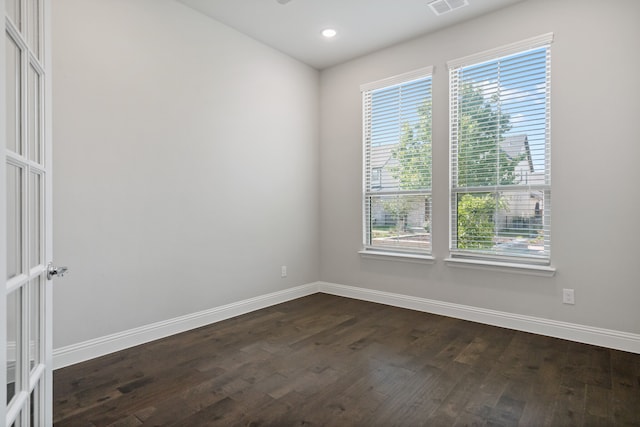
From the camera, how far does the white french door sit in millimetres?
1102

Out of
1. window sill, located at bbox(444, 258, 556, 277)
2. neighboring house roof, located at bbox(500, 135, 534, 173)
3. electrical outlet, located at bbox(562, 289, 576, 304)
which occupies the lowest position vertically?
electrical outlet, located at bbox(562, 289, 576, 304)

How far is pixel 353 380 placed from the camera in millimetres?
2291

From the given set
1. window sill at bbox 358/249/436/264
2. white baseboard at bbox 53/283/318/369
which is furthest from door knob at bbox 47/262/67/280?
window sill at bbox 358/249/436/264

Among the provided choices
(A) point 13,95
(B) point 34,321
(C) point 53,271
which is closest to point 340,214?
(C) point 53,271

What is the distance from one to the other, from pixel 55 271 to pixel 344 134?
11.6 ft

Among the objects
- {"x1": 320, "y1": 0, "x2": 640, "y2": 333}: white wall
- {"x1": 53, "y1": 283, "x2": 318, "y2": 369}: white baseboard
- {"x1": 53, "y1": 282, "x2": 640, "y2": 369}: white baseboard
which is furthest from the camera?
{"x1": 320, "y1": 0, "x2": 640, "y2": 333}: white wall

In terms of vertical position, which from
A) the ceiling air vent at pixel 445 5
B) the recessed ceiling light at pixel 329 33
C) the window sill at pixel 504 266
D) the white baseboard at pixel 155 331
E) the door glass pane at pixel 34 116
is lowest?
the white baseboard at pixel 155 331

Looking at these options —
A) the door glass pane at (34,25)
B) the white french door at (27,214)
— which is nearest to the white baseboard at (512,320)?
the white french door at (27,214)

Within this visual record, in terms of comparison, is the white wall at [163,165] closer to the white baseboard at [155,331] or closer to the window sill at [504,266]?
the white baseboard at [155,331]

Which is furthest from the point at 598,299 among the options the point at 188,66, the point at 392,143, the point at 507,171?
the point at 188,66

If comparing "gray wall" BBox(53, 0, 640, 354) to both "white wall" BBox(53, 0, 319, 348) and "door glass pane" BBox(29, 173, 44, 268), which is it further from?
"door glass pane" BBox(29, 173, 44, 268)

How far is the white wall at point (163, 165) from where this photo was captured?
2.54m

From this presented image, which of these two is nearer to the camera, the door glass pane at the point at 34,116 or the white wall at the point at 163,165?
the door glass pane at the point at 34,116

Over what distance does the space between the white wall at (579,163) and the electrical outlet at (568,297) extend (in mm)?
34
